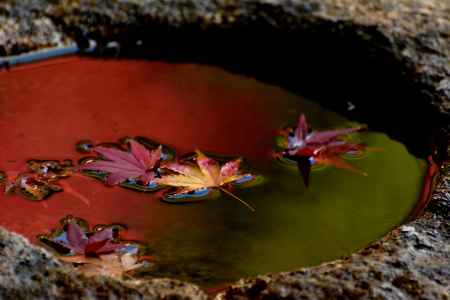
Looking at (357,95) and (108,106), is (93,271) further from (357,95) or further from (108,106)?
(357,95)

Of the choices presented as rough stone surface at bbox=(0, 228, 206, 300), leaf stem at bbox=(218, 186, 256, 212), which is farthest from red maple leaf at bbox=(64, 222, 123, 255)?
leaf stem at bbox=(218, 186, 256, 212)

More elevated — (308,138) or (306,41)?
(306,41)

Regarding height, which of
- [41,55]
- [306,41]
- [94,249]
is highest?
[306,41]

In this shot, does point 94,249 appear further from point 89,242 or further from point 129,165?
point 129,165

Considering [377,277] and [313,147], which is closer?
[377,277]

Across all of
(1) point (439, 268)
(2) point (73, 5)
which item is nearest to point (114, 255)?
(1) point (439, 268)

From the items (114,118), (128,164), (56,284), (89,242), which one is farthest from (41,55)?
(56,284)
